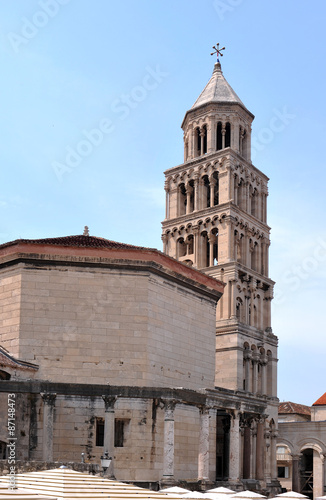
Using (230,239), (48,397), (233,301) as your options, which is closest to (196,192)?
(230,239)

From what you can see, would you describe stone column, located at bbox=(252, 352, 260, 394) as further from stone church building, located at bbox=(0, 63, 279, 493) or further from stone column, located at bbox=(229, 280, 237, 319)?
stone church building, located at bbox=(0, 63, 279, 493)

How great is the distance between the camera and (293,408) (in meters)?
77.9

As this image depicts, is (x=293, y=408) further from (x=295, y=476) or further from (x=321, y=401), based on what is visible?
(x=295, y=476)

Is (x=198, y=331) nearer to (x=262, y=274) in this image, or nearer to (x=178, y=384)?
(x=178, y=384)

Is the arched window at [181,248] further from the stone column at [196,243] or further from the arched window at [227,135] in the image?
the arched window at [227,135]

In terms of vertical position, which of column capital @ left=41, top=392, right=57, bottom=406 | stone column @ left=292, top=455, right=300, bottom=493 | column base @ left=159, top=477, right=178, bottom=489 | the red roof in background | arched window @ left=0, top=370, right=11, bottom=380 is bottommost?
stone column @ left=292, top=455, right=300, bottom=493

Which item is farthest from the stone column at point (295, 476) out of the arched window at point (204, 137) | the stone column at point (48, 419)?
the stone column at point (48, 419)

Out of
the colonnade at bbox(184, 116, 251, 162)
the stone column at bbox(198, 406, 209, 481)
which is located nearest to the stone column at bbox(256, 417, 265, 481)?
the stone column at bbox(198, 406, 209, 481)

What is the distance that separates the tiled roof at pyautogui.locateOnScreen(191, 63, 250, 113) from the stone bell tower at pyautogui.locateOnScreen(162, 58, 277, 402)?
99 mm

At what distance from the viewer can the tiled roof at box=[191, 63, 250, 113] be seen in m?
68.1

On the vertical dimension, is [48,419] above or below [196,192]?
below

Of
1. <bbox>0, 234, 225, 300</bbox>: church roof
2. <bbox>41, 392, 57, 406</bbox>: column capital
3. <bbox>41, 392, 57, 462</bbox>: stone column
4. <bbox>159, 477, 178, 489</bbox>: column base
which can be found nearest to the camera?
<bbox>159, 477, 178, 489</bbox>: column base

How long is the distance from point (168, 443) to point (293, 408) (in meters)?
51.1

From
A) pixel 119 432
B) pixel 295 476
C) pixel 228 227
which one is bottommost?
pixel 295 476
